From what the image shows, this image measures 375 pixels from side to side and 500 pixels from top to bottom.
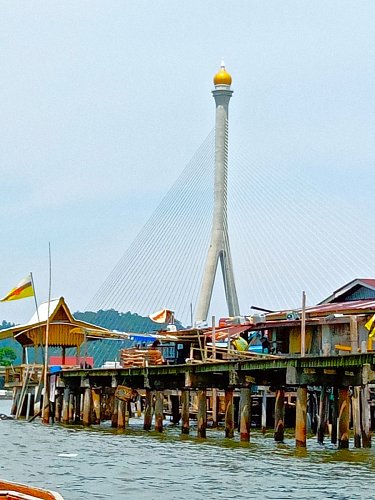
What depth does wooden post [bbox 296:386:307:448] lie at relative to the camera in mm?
32406

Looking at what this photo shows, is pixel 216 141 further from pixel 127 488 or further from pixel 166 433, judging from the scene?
pixel 127 488

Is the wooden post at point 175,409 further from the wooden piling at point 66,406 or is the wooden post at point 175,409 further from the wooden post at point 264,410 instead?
the wooden post at point 264,410

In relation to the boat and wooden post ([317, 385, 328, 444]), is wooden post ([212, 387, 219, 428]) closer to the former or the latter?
wooden post ([317, 385, 328, 444])

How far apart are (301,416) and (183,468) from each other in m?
4.85

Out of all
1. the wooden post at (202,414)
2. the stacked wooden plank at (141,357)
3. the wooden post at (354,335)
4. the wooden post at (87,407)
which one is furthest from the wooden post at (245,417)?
the wooden post at (87,407)

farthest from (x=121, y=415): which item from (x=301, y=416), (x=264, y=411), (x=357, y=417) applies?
(x=301, y=416)

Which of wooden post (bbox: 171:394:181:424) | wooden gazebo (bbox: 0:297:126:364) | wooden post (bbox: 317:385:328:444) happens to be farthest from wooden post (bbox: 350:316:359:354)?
wooden gazebo (bbox: 0:297:126:364)

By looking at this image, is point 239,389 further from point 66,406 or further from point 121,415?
point 66,406

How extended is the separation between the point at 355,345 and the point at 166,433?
811cm

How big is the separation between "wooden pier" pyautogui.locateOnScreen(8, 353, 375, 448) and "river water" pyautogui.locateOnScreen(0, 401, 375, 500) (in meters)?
0.83

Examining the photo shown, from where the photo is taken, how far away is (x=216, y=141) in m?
75.7

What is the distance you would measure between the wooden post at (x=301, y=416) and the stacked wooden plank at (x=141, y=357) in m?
13.9

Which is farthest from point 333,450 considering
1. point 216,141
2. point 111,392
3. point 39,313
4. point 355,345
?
point 216,141

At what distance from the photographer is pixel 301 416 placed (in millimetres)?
32406
